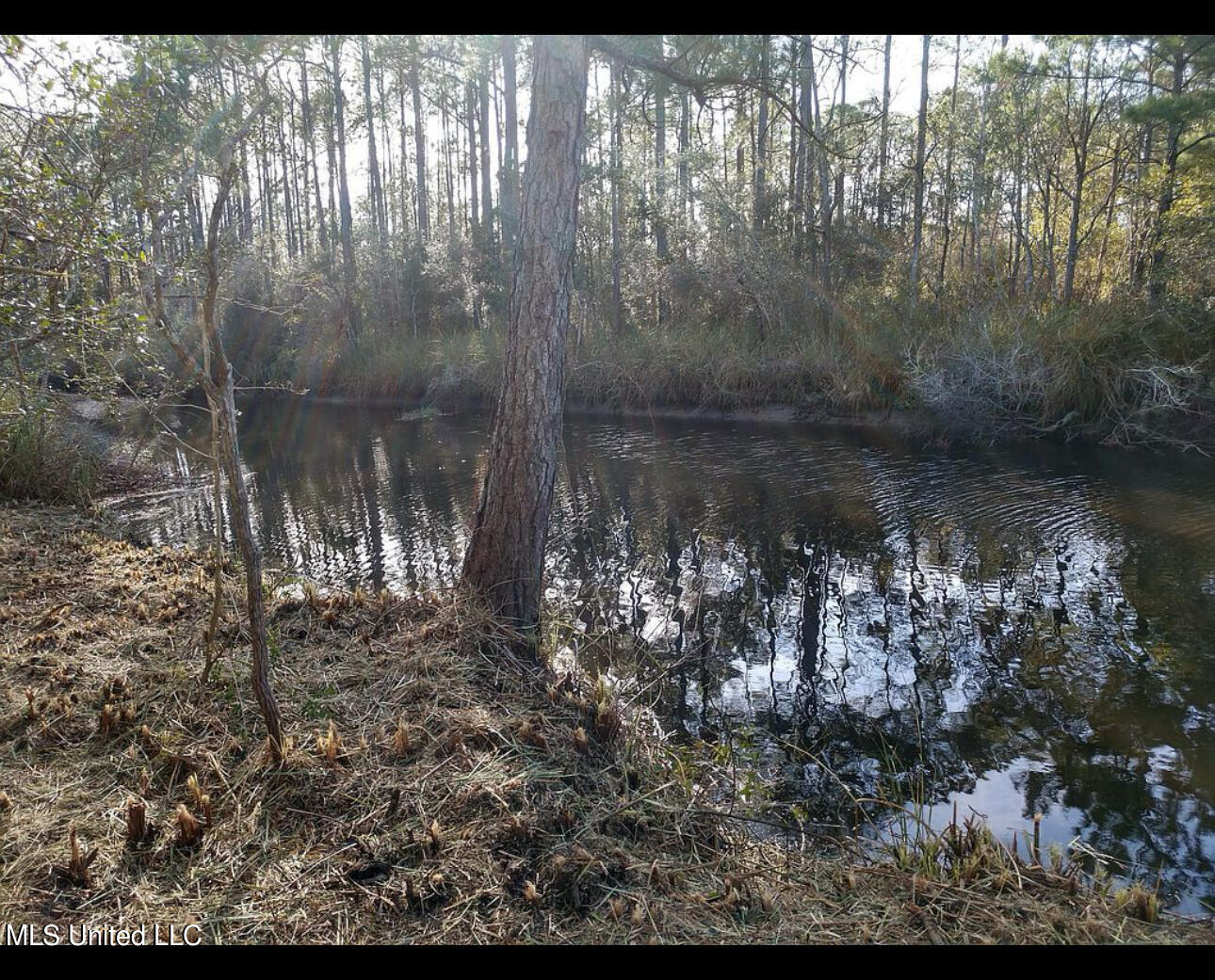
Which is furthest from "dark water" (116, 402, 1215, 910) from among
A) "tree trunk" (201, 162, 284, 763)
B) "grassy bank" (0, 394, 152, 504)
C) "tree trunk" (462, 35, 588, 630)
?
"tree trunk" (201, 162, 284, 763)

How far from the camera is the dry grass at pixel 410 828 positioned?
2438 millimetres

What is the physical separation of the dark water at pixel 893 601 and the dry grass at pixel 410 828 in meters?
0.82

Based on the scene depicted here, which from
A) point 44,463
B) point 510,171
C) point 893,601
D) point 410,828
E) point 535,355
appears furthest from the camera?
point 510,171

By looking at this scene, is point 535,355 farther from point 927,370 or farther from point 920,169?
point 920,169

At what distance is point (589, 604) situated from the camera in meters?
6.51

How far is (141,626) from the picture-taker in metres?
4.66

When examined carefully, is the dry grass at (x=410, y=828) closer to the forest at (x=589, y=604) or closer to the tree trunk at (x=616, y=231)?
the forest at (x=589, y=604)

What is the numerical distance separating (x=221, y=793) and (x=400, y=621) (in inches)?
72.6

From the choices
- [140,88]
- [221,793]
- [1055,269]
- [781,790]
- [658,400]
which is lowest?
[781,790]

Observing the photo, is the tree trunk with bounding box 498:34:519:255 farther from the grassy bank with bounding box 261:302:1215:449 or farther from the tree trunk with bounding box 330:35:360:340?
the tree trunk with bounding box 330:35:360:340

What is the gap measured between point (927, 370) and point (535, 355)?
10.8 m

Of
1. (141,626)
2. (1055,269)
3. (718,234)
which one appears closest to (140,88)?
(141,626)

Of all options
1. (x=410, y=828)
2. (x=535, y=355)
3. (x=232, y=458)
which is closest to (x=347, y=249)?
(x=535, y=355)

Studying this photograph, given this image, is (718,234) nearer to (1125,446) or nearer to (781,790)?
(1125,446)
